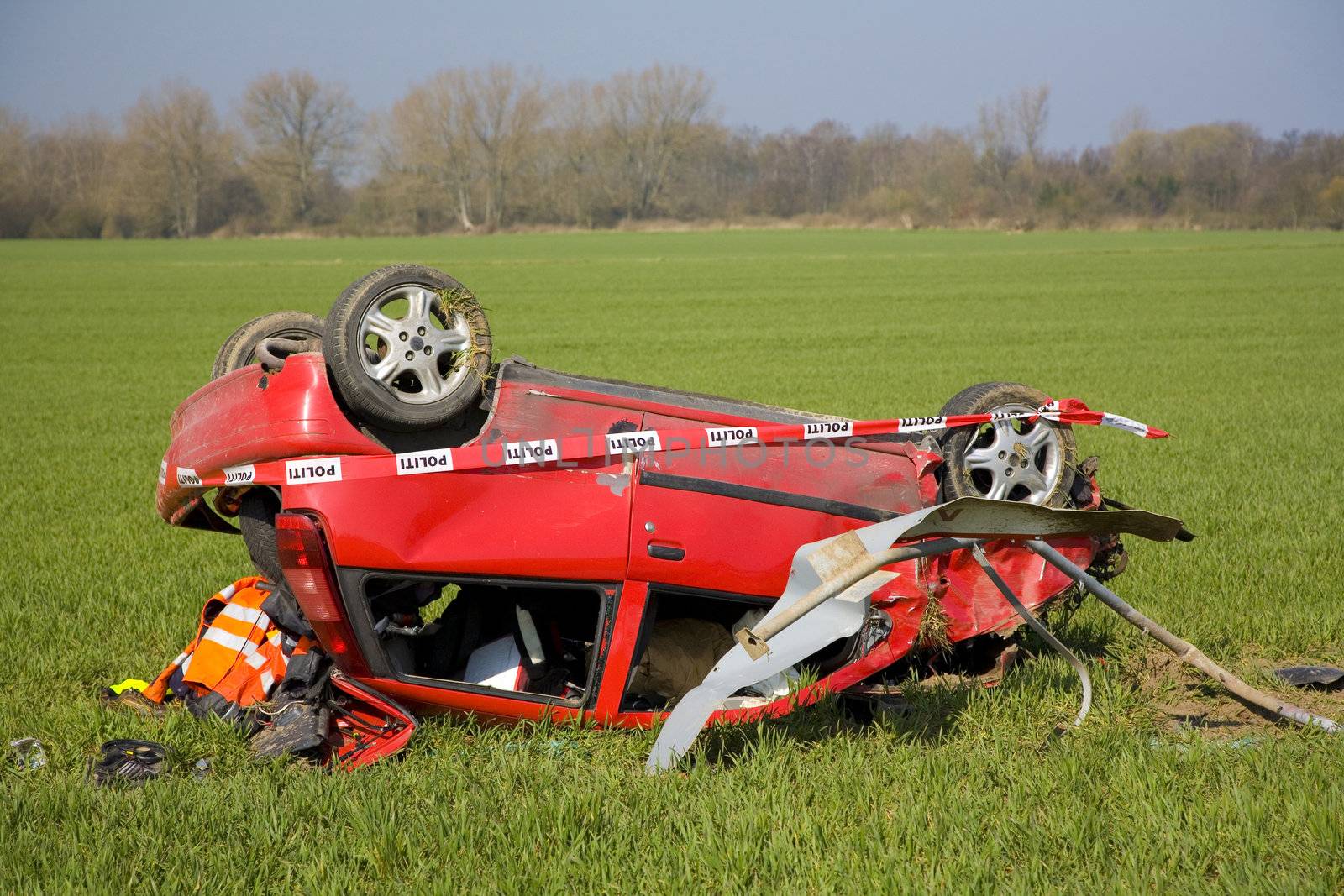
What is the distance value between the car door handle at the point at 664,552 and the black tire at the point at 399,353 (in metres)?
0.87

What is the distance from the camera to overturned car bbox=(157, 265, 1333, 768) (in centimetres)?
401

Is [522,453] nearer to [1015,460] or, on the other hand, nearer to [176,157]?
[1015,460]

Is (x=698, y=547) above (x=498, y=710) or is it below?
above

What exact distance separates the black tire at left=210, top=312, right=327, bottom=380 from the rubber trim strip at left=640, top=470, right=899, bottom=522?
5.99ft

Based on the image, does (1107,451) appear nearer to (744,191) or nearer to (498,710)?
(498,710)

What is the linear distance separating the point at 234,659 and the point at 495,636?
1074 millimetres

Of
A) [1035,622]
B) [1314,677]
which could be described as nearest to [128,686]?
[1035,622]

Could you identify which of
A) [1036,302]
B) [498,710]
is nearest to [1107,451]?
[498,710]

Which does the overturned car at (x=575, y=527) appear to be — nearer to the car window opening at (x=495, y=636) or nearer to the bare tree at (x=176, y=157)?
the car window opening at (x=495, y=636)

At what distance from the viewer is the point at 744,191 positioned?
12206cm

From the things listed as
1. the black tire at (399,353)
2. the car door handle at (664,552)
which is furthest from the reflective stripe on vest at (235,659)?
the car door handle at (664,552)

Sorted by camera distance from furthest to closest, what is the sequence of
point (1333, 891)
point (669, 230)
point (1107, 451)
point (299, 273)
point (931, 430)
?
point (669, 230) → point (299, 273) → point (1107, 451) → point (931, 430) → point (1333, 891)

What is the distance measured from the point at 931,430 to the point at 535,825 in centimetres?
243

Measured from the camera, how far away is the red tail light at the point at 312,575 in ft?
13.1
